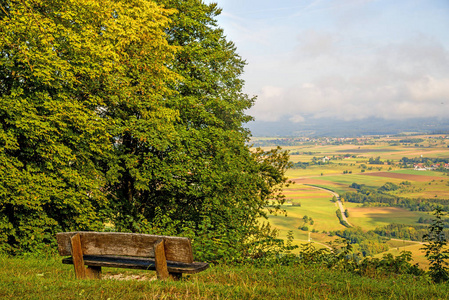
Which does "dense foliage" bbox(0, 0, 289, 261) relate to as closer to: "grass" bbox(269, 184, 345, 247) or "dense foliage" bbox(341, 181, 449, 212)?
"grass" bbox(269, 184, 345, 247)

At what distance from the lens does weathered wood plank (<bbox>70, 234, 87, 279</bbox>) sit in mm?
5551

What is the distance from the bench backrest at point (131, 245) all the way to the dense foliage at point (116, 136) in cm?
343

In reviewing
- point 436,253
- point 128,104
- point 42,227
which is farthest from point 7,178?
point 436,253

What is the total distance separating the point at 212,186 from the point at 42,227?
21.4 feet

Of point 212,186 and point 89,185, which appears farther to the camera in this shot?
point 212,186

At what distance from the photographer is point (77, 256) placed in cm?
560

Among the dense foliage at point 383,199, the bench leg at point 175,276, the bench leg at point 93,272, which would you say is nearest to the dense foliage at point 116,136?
the bench leg at point 175,276

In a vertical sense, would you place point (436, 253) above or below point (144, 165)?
Answer: below

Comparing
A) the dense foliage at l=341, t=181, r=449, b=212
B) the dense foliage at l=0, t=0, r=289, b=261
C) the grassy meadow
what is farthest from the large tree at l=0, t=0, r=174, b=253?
the dense foliage at l=341, t=181, r=449, b=212

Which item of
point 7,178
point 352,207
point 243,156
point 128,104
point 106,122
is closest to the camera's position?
point 7,178

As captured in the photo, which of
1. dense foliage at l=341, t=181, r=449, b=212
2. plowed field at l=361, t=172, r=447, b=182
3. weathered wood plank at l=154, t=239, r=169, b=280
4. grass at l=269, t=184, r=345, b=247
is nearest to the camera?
weathered wood plank at l=154, t=239, r=169, b=280

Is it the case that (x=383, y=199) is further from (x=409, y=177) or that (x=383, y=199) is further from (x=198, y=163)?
(x=198, y=163)

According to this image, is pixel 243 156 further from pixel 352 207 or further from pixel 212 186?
pixel 352 207

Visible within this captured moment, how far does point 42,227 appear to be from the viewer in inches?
432
